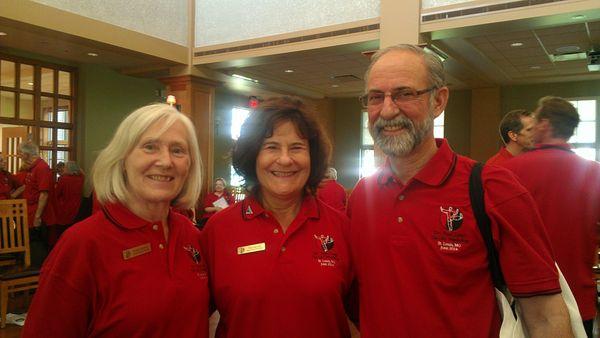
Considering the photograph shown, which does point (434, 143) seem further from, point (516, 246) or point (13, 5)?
point (13, 5)

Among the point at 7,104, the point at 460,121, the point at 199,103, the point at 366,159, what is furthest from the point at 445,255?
the point at 366,159

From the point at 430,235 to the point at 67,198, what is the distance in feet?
25.5

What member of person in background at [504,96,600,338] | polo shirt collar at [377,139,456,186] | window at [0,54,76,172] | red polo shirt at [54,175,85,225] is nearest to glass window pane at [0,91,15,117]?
window at [0,54,76,172]

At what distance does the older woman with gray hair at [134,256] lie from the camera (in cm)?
142

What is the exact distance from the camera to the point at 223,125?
12.1m

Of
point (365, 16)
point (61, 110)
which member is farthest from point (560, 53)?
point (61, 110)

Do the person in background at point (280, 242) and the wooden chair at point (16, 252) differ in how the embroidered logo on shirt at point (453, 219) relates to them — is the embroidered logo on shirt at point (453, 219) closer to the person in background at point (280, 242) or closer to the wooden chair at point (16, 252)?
the person in background at point (280, 242)

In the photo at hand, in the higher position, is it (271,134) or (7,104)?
(7,104)


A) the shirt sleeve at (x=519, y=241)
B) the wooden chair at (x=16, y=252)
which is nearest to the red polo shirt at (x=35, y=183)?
the wooden chair at (x=16, y=252)

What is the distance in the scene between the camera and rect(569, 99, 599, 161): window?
11.1m

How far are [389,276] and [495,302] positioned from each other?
31 cm

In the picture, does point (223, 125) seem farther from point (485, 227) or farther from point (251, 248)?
point (485, 227)

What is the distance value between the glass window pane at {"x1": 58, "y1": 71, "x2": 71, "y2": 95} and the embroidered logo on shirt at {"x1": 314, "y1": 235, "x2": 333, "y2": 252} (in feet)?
30.2

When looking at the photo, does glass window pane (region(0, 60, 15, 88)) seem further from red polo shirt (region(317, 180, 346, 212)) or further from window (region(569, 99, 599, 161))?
window (region(569, 99, 599, 161))
